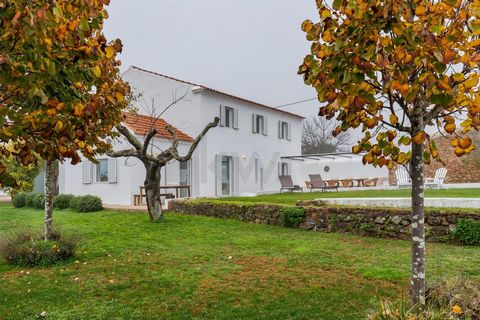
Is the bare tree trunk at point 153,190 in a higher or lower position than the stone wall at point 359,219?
higher

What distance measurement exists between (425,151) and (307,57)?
135 cm

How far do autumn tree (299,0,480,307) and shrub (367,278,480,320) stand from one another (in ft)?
0.69

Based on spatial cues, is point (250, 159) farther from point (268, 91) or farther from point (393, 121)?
point (268, 91)

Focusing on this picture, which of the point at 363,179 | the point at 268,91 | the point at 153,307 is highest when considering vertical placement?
the point at 268,91

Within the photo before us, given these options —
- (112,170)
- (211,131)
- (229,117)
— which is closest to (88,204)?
(112,170)

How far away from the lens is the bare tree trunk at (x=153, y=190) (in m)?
12.2

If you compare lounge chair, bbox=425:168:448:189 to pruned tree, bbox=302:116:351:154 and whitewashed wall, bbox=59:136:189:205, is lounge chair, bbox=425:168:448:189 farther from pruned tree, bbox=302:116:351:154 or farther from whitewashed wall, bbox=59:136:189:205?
pruned tree, bbox=302:116:351:154

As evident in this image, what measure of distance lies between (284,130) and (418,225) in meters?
24.5

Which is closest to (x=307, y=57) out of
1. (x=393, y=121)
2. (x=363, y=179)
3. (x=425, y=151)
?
(x=393, y=121)

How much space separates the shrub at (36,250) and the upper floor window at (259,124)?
56.3 feet

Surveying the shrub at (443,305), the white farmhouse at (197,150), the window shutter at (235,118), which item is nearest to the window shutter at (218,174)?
the white farmhouse at (197,150)

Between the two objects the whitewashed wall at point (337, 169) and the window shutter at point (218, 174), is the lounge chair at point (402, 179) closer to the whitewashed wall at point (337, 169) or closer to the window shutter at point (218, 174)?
the whitewashed wall at point (337, 169)

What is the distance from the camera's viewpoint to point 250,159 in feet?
79.4

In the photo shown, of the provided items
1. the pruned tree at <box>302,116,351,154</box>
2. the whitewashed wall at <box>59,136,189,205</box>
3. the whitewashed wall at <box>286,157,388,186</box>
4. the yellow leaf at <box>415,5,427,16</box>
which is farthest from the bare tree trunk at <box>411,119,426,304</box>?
the pruned tree at <box>302,116,351,154</box>
